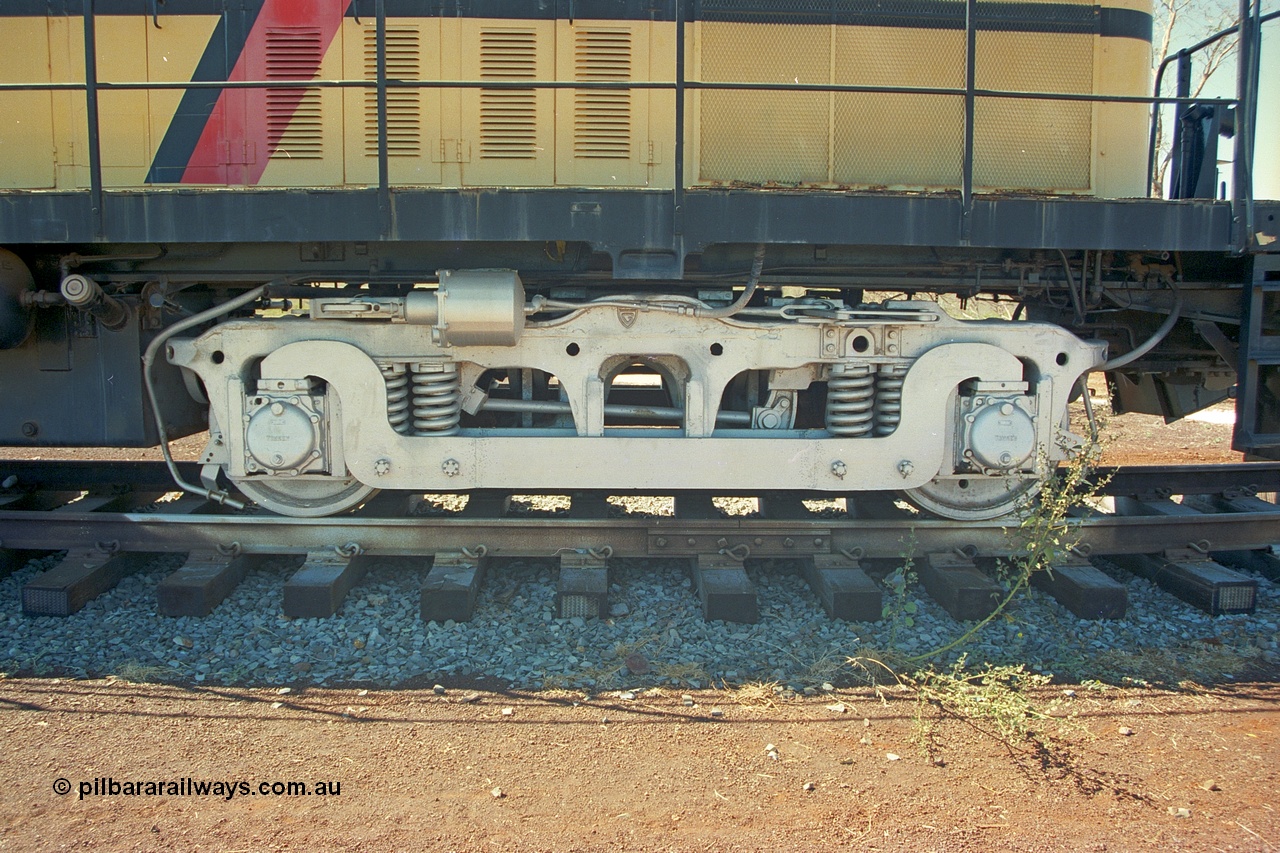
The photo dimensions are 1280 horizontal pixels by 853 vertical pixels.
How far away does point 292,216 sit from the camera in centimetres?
459

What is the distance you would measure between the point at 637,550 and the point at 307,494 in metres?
1.90

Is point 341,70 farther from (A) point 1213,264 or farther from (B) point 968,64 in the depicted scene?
(A) point 1213,264

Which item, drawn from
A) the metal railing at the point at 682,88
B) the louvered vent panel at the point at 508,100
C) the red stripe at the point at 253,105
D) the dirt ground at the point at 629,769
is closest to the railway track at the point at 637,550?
the dirt ground at the point at 629,769

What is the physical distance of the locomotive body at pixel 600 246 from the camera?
4.71 meters

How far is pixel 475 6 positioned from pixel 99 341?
9.41ft

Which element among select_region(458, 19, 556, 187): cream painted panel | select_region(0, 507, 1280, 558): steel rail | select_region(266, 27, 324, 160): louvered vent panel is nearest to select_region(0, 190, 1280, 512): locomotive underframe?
select_region(0, 507, 1280, 558): steel rail

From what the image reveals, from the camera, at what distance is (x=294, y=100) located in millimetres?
5152

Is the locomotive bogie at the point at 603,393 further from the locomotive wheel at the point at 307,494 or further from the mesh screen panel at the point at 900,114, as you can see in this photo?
the mesh screen panel at the point at 900,114

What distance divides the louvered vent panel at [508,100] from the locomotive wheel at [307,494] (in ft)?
6.62

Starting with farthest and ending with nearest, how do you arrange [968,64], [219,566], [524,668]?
[219,566], [968,64], [524,668]

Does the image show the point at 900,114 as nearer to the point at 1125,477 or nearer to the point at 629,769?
the point at 1125,477

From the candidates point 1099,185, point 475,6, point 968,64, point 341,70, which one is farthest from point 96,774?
point 1099,185

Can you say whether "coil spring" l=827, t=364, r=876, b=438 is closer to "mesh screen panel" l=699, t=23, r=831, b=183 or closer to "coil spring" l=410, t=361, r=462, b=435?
"mesh screen panel" l=699, t=23, r=831, b=183

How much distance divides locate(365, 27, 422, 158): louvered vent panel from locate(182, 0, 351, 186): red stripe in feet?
0.96
